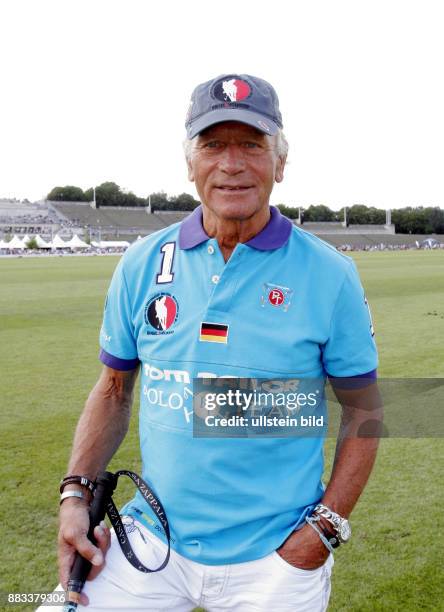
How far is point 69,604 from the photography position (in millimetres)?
2023

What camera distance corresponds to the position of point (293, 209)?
131 m

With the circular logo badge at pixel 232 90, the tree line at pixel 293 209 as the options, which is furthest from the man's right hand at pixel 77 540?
the tree line at pixel 293 209

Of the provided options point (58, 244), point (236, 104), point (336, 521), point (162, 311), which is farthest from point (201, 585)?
point (58, 244)

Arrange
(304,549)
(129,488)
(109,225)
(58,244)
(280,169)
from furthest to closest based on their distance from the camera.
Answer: (109,225)
(58,244)
(129,488)
(280,169)
(304,549)

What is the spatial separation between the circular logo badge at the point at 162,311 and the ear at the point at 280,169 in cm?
58

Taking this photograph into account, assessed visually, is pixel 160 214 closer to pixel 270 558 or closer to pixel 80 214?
pixel 80 214

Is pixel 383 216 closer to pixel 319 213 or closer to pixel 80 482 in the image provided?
pixel 319 213

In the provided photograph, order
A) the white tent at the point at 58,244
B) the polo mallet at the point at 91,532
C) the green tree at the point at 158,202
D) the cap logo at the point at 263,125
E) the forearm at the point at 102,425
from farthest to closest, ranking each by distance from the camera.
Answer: the green tree at the point at 158,202, the white tent at the point at 58,244, the forearm at the point at 102,425, the cap logo at the point at 263,125, the polo mallet at the point at 91,532

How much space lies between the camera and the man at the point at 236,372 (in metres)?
2.08

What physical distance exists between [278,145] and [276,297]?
1.86 ft

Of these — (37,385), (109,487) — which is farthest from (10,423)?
(109,487)

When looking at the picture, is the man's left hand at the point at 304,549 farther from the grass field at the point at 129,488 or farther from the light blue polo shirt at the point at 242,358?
the grass field at the point at 129,488

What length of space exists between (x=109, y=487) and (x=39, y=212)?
376ft

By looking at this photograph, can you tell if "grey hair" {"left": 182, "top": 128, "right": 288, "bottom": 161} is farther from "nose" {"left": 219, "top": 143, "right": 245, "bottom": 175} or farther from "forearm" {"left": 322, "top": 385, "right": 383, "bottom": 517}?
"forearm" {"left": 322, "top": 385, "right": 383, "bottom": 517}
